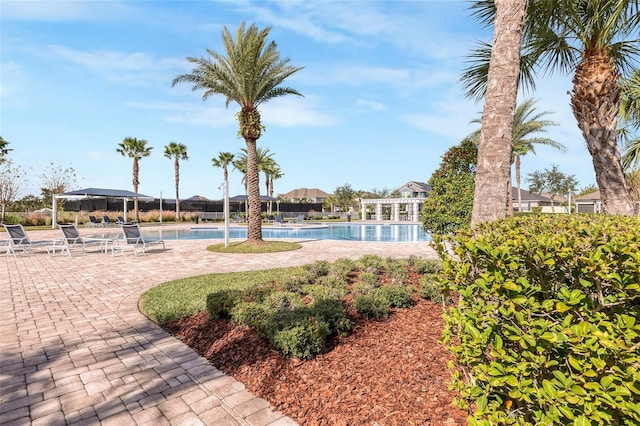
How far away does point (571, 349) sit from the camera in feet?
4.90

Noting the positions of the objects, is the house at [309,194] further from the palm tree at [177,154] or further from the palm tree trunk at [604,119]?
the palm tree trunk at [604,119]

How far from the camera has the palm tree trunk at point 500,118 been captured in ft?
11.6

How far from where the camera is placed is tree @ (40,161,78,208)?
108 feet

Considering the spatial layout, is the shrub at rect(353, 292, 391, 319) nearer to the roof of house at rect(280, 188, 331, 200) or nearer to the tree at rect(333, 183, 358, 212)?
the tree at rect(333, 183, 358, 212)

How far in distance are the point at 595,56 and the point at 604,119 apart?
4.24 ft

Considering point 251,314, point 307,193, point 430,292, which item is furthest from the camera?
point 307,193

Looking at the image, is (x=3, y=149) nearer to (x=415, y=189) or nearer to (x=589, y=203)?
(x=415, y=189)

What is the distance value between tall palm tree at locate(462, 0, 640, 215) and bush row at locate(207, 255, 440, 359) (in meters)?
4.91

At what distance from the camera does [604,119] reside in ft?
22.0

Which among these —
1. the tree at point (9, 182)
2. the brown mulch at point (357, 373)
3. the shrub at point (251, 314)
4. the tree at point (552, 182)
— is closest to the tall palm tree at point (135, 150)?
the tree at point (9, 182)

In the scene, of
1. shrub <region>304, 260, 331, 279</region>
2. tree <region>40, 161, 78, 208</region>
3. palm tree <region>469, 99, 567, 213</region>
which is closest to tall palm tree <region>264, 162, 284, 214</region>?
tree <region>40, 161, 78, 208</region>

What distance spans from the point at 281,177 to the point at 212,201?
460 inches

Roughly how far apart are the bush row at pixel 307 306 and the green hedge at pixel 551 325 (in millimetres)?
1780

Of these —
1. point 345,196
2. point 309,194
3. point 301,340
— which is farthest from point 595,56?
point 309,194
